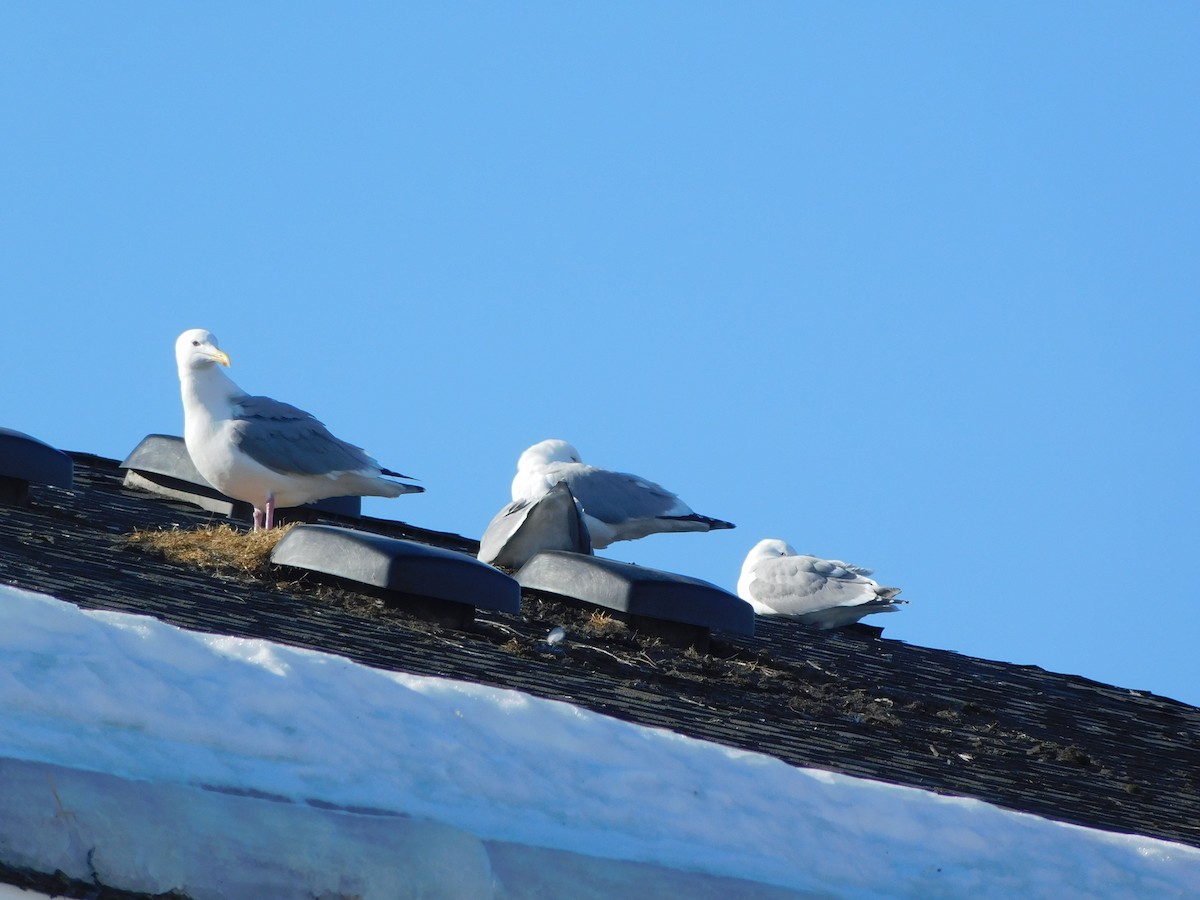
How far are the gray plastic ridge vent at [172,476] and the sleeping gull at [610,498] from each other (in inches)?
119

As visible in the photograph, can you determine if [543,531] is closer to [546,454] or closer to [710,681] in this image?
[710,681]

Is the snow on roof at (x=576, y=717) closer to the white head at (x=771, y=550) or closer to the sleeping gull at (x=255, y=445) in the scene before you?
the sleeping gull at (x=255, y=445)

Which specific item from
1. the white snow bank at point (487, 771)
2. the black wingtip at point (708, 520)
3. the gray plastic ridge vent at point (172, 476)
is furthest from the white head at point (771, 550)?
the white snow bank at point (487, 771)

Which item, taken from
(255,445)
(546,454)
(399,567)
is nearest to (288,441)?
(255,445)

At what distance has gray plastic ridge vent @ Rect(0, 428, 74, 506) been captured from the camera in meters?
7.14

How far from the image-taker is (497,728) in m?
3.38

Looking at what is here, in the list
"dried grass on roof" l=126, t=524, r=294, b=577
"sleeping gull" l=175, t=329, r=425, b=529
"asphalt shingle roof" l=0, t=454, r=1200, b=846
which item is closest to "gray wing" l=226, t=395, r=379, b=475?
"sleeping gull" l=175, t=329, r=425, b=529

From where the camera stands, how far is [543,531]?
25.1 ft

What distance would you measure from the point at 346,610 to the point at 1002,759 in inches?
88.6

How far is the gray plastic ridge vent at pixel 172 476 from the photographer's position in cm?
949

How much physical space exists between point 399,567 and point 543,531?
1.82 m

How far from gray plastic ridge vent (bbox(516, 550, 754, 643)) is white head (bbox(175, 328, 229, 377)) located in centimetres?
260

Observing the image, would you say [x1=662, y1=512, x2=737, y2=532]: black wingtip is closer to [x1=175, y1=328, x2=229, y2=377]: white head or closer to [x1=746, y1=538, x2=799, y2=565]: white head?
[x1=746, y1=538, x2=799, y2=565]: white head

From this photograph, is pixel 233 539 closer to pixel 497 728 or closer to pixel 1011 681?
pixel 497 728
